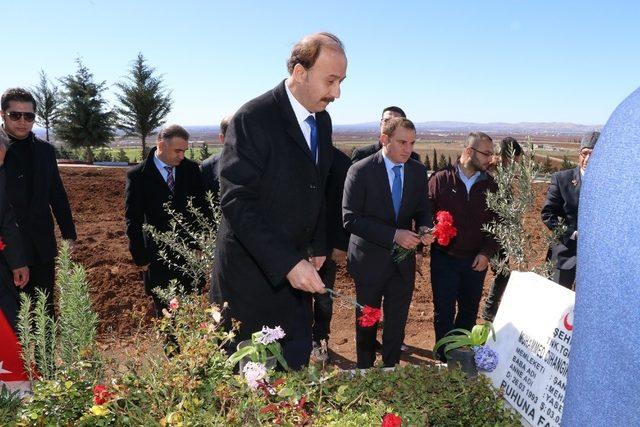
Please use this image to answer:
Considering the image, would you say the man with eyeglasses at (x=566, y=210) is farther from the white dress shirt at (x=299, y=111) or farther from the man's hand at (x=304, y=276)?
the man's hand at (x=304, y=276)

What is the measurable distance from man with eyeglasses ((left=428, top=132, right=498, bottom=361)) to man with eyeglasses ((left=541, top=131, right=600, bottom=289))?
27.5 inches

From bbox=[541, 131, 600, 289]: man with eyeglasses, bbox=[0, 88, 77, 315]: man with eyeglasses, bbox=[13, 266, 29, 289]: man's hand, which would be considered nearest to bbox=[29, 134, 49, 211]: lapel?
bbox=[0, 88, 77, 315]: man with eyeglasses

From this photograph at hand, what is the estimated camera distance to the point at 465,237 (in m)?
4.80

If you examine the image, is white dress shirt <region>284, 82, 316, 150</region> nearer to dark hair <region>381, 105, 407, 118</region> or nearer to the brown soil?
the brown soil

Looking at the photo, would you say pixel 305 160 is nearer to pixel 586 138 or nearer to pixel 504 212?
pixel 504 212

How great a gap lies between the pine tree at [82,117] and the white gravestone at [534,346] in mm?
40003

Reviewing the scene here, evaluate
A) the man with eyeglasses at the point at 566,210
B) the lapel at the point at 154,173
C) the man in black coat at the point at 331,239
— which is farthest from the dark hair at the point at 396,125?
the lapel at the point at 154,173

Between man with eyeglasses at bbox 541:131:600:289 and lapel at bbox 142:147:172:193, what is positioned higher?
lapel at bbox 142:147:172:193

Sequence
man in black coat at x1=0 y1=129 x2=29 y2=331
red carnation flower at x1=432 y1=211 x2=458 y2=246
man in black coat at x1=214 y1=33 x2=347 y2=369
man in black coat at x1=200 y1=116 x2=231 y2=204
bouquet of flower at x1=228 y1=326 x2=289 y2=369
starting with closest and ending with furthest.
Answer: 1. bouquet of flower at x1=228 y1=326 x2=289 y2=369
2. man in black coat at x1=214 y1=33 x2=347 y2=369
3. man in black coat at x1=0 y1=129 x2=29 y2=331
4. red carnation flower at x1=432 y1=211 x2=458 y2=246
5. man in black coat at x1=200 y1=116 x2=231 y2=204

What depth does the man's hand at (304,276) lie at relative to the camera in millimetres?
2314

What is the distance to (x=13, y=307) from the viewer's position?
11.8 ft

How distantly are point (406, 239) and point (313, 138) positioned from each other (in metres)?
1.65

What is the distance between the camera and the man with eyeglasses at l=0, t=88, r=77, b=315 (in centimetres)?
425

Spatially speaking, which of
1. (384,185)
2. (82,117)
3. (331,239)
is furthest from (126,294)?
(82,117)
